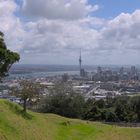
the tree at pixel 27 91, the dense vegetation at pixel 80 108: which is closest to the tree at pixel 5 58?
the tree at pixel 27 91

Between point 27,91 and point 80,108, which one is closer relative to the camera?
point 27,91

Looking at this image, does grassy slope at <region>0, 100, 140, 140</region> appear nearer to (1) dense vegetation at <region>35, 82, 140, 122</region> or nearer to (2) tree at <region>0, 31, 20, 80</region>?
(2) tree at <region>0, 31, 20, 80</region>

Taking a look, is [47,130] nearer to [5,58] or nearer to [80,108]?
[5,58]

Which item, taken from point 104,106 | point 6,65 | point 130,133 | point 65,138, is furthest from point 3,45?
point 104,106

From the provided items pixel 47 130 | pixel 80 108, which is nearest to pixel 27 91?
pixel 47 130

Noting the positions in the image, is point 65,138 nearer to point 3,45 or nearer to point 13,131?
point 13,131

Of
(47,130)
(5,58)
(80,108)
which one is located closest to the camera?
(5,58)

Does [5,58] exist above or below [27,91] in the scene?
above
